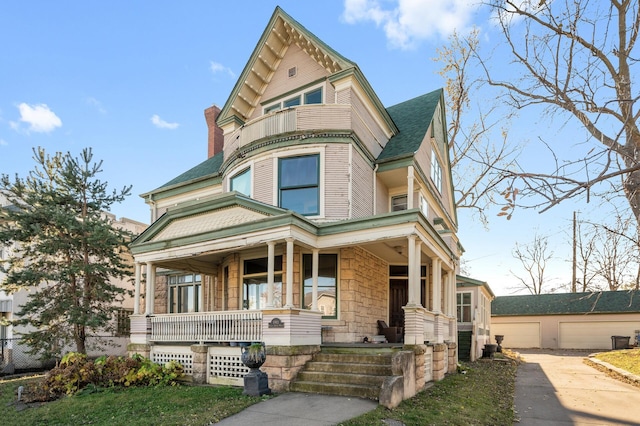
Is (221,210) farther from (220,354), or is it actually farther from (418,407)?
(418,407)

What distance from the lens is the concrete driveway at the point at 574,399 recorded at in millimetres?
8828

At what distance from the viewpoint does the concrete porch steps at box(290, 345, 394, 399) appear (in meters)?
8.67

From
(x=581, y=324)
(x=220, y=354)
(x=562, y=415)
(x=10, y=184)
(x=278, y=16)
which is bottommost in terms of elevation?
(x=581, y=324)

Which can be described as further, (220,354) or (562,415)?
(220,354)

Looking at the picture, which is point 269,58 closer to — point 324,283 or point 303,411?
point 324,283

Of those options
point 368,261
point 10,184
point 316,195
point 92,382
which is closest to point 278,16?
point 316,195

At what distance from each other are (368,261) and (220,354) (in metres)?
5.01

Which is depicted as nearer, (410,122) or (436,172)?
(410,122)

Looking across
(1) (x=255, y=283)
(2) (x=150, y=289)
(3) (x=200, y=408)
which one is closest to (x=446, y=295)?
(1) (x=255, y=283)

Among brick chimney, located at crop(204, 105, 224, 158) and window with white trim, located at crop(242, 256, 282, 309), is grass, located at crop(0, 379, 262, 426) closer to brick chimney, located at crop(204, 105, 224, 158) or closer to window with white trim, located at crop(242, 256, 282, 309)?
window with white trim, located at crop(242, 256, 282, 309)

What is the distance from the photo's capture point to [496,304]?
115 feet

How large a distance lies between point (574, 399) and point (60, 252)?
16640mm

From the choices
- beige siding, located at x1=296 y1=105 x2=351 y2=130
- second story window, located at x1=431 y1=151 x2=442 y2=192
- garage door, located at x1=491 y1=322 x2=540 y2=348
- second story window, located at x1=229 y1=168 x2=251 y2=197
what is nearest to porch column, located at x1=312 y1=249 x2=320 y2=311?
second story window, located at x1=229 y1=168 x2=251 y2=197

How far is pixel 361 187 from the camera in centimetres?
1367
